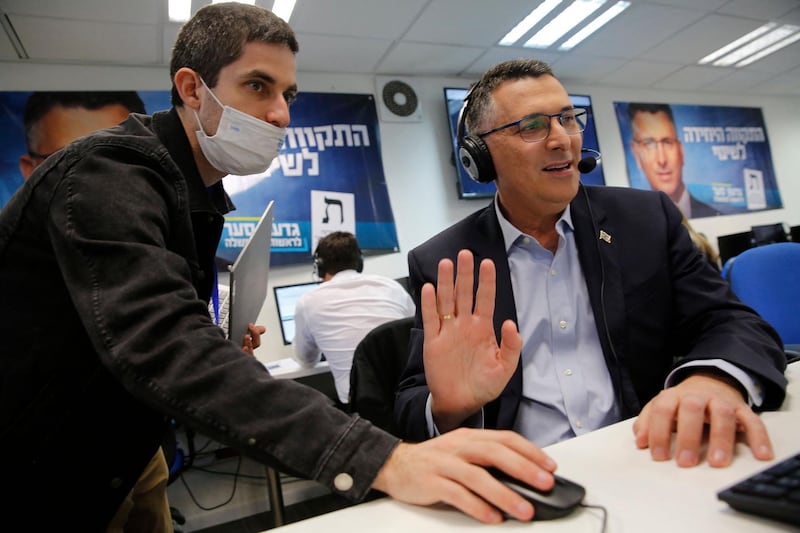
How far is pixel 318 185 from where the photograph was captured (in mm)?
3553

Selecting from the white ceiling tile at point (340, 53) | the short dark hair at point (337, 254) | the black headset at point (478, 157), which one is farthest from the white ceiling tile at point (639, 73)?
the black headset at point (478, 157)

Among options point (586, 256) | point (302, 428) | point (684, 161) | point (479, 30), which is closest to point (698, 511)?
point (302, 428)

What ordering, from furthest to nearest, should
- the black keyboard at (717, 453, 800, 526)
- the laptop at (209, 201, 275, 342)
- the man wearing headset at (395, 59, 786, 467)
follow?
the laptop at (209, 201, 275, 342) < the man wearing headset at (395, 59, 786, 467) < the black keyboard at (717, 453, 800, 526)

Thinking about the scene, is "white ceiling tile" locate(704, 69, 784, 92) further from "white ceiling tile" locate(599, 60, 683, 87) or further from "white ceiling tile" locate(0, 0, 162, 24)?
"white ceiling tile" locate(0, 0, 162, 24)

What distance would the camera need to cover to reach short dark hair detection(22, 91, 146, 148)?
9.66 ft

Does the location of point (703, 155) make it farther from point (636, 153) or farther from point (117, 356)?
point (117, 356)

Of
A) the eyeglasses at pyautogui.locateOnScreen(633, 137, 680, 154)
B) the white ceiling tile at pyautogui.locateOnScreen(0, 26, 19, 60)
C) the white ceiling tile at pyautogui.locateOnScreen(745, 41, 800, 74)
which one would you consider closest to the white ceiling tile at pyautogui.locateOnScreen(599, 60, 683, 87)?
the eyeglasses at pyautogui.locateOnScreen(633, 137, 680, 154)

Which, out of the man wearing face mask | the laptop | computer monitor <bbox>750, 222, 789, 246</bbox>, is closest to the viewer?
the man wearing face mask

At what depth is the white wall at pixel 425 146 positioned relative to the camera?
10.4 feet

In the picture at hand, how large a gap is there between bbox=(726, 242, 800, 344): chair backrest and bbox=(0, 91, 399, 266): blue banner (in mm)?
2298

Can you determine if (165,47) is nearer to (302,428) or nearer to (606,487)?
(302,428)

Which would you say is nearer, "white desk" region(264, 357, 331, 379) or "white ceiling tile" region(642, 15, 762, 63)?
"white desk" region(264, 357, 331, 379)

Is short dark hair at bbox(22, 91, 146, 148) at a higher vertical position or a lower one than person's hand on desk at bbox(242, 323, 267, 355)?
higher

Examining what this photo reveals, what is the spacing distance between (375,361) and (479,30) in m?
2.91
